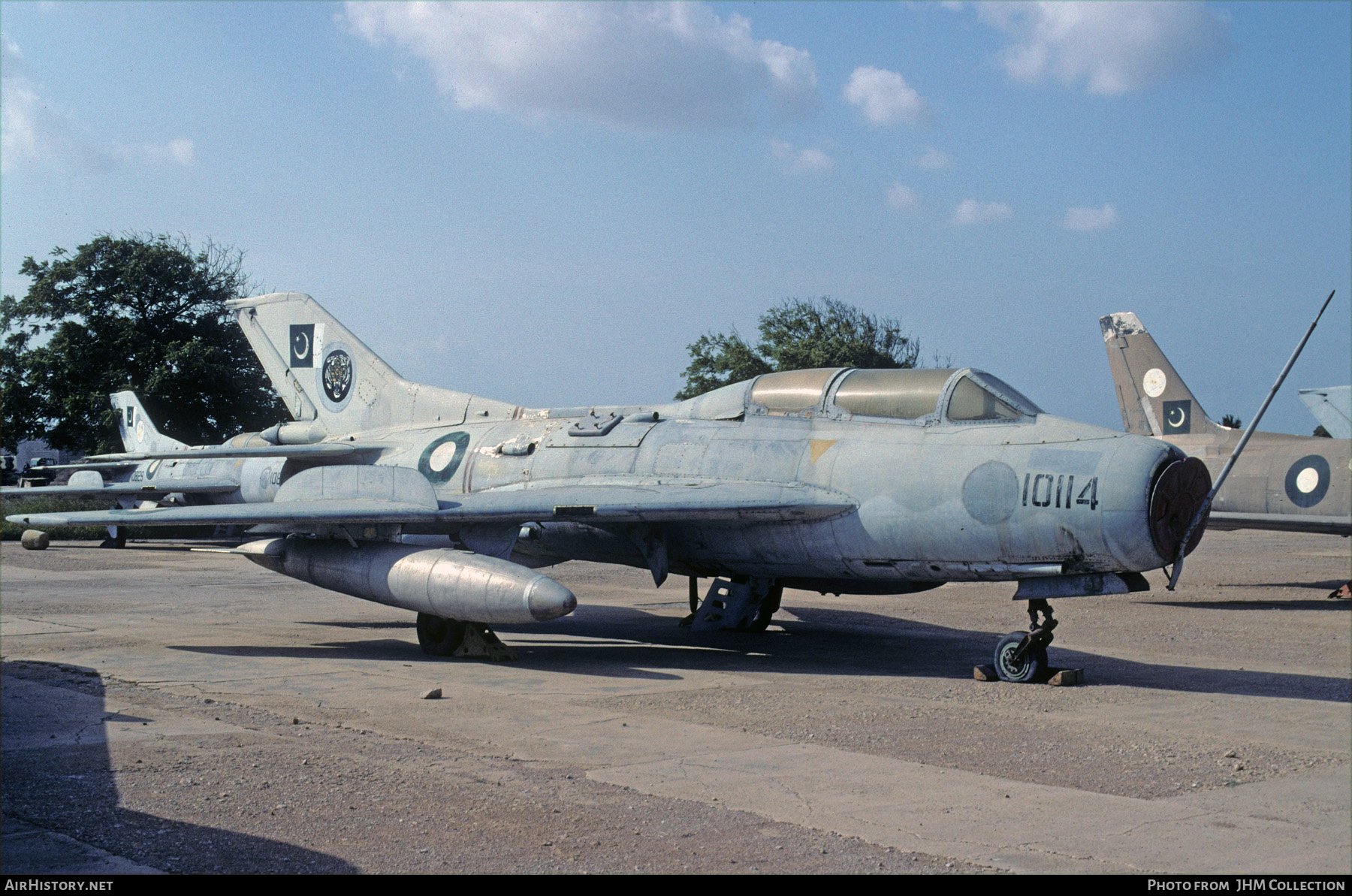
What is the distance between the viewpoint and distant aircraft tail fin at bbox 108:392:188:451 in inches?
1406

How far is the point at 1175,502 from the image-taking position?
30.8 feet

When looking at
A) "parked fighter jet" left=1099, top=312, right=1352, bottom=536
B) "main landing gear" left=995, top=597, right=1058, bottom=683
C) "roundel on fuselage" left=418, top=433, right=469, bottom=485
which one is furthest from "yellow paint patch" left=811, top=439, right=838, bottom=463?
"parked fighter jet" left=1099, top=312, right=1352, bottom=536

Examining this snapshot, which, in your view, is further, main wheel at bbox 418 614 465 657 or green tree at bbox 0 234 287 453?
green tree at bbox 0 234 287 453

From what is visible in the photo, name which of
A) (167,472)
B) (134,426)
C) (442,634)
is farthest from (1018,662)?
(134,426)

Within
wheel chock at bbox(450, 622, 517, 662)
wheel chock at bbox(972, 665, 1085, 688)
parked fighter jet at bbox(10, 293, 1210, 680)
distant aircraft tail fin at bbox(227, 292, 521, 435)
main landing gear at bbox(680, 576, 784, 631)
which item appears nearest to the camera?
parked fighter jet at bbox(10, 293, 1210, 680)

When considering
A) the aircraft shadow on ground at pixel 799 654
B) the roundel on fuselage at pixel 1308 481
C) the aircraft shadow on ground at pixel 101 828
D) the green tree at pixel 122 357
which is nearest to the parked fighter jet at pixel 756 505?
the aircraft shadow on ground at pixel 799 654

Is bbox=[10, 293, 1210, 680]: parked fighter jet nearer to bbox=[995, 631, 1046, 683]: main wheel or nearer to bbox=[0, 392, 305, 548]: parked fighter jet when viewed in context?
bbox=[995, 631, 1046, 683]: main wheel

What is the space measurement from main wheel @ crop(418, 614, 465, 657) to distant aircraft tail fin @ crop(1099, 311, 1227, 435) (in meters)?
16.6

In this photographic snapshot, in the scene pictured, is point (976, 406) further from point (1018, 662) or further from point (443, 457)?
point (443, 457)

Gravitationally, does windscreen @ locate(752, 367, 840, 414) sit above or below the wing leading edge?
above

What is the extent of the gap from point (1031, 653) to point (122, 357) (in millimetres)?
50707

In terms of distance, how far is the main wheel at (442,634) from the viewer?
11938 mm

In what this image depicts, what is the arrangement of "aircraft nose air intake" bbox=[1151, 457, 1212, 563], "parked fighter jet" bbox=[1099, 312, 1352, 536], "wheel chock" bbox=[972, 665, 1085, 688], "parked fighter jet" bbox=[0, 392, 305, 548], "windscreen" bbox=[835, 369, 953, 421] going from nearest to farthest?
"aircraft nose air intake" bbox=[1151, 457, 1212, 563], "wheel chock" bbox=[972, 665, 1085, 688], "windscreen" bbox=[835, 369, 953, 421], "parked fighter jet" bbox=[0, 392, 305, 548], "parked fighter jet" bbox=[1099, 312, 1352, 536]
